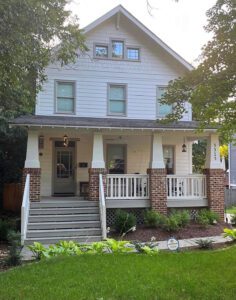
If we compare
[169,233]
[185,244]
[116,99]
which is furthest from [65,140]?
[185,244]

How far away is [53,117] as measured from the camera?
47.7 feet

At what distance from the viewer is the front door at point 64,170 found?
615 inches

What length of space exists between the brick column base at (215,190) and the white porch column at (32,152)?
6143 millimetres

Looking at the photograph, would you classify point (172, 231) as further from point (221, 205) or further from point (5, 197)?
point (5, 197)

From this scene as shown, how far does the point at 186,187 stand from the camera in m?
14.0

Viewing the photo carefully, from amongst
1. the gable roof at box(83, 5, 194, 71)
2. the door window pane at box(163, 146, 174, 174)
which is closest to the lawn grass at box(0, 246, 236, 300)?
the door window pane at box(163, 146, 174, 174)

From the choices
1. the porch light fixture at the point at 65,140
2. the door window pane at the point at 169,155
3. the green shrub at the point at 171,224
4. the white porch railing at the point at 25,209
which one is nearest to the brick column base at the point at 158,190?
the green shrub at the point at 171,224

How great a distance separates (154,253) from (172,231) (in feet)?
14.3

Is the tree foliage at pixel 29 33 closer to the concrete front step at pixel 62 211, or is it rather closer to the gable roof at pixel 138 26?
the concrete front step at pixel 62 211

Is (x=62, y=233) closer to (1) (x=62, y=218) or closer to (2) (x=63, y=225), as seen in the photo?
(2) (x=63, y=225)

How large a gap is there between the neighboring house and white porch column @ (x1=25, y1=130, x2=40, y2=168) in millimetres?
33

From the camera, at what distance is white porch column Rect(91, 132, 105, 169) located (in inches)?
522

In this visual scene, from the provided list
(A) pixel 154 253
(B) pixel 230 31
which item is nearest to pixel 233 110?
(B) pixel 230 31

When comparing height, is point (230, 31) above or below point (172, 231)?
above
